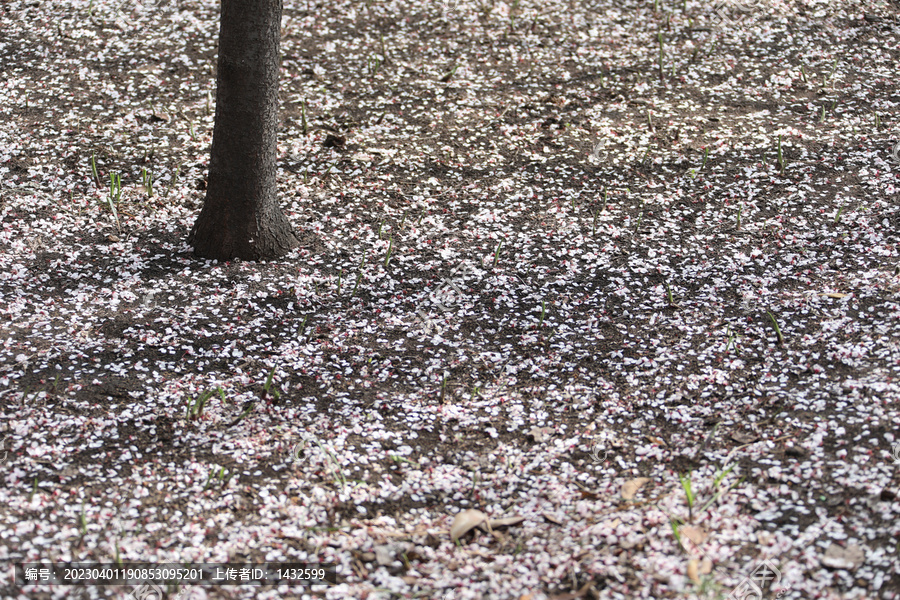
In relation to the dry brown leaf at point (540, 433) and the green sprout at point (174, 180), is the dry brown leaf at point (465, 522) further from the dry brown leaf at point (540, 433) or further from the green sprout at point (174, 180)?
the green sprout at point (174, 180)

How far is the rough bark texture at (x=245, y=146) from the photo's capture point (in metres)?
4.18

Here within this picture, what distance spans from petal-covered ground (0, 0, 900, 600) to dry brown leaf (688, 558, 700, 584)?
13 millimetres

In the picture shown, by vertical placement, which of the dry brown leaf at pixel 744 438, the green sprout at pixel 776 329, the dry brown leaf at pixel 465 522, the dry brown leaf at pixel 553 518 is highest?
the green sprout at pixel 776 329

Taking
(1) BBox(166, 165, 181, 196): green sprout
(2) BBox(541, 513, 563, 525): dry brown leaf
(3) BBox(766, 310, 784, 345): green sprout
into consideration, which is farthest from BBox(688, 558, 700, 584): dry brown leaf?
(1) BBox(166, 165, 181, 196): green sprout

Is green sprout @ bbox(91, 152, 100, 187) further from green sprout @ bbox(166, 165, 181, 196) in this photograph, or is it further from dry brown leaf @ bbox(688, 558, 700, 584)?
dry brown leaf @ bbox(688, 558, 700, 584)

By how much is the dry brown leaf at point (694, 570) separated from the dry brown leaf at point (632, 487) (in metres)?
0.42

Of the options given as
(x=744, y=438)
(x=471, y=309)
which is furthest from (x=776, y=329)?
(x=471, y=309)

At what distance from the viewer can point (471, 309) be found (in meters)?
4.31

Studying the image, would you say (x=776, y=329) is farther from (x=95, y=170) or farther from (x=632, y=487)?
(x=95, y=170)

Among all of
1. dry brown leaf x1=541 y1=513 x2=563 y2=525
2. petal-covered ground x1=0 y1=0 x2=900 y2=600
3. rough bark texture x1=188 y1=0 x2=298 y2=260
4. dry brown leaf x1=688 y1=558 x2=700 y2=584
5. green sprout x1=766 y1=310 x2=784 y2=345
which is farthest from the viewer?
rough bark texture x1=188 y1=0 x2=298 y2=260

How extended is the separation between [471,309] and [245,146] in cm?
166

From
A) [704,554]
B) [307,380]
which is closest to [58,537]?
[307,380]

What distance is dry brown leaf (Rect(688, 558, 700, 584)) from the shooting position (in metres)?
2.58

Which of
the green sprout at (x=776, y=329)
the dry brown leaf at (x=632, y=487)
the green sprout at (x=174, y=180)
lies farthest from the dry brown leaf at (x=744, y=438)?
the green sprout at (x=174, y=180)
